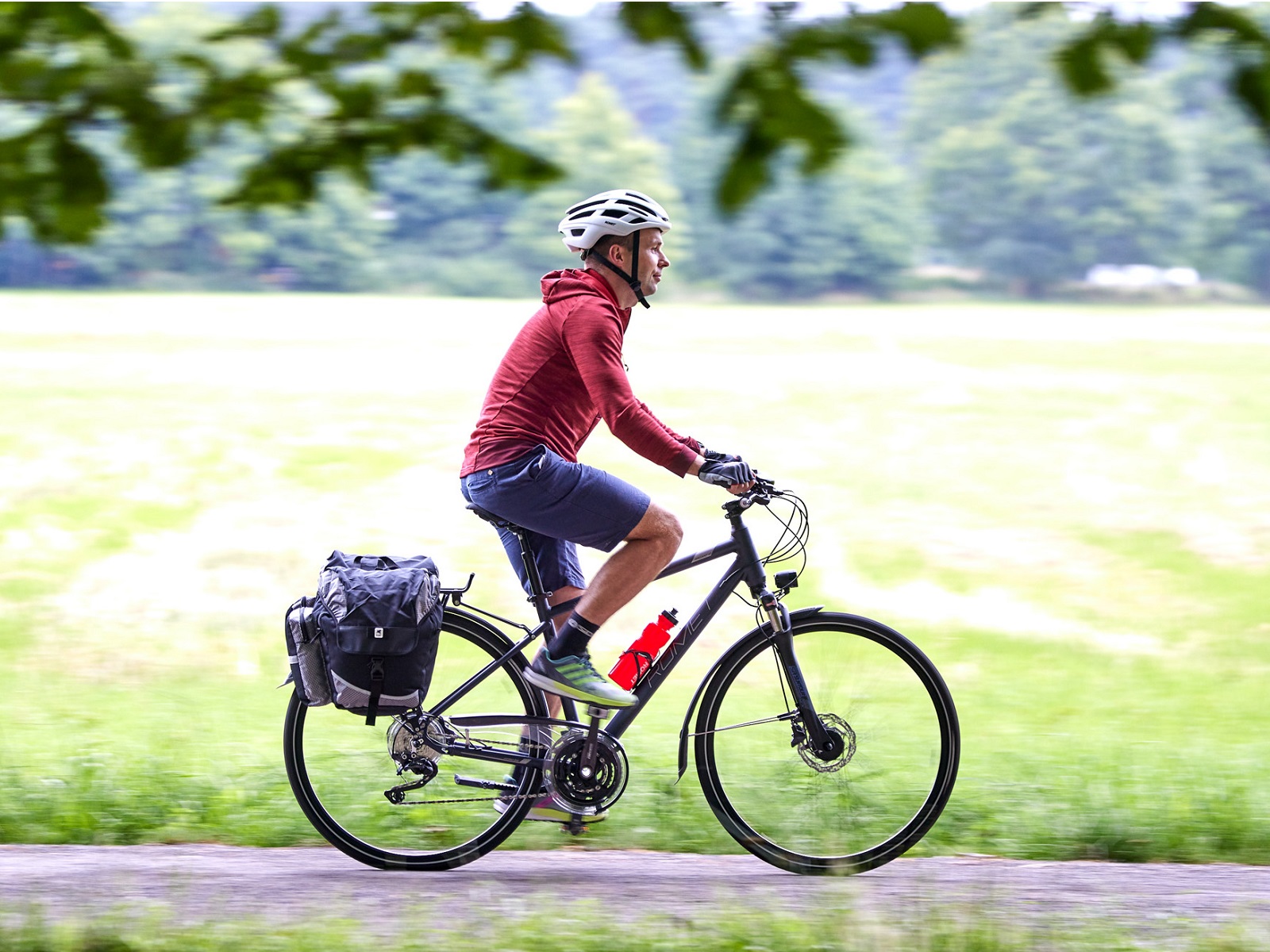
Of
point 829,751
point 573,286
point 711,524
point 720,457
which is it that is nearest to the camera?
point 573,286

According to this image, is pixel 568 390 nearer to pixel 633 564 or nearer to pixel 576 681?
pixel 633 564

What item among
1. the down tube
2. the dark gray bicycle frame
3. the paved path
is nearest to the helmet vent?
the dark gray bicycle frame

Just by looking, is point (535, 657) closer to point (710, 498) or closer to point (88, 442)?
point (710, 498)

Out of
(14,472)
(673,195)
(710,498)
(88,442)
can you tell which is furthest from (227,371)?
(673,195)

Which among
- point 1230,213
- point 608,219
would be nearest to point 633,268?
point 608,219

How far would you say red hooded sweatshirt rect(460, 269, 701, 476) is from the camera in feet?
12.8

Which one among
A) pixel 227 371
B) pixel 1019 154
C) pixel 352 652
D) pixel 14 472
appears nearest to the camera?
pixel 352 652

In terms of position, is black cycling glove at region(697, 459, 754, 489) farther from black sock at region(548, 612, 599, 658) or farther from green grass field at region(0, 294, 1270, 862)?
green grass field at region(0, 294, 1270, 862)

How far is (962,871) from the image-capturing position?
4.24m

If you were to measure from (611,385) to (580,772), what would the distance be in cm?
111

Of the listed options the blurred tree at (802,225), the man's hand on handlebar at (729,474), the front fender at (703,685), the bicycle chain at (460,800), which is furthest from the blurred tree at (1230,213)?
the bicycle chain at (460,800)

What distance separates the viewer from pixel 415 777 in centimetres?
421

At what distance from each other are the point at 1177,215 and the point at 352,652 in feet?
53.1

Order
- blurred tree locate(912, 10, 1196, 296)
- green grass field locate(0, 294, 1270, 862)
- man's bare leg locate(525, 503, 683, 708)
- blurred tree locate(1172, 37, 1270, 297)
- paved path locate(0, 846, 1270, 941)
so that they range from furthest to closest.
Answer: blurred tree locate(1172, 37, 1270, 297)
green grass field locate(0, 294, 1270, 862)
man's bare leg locate(525, 503, 683, 708)
paved path locate(0, 846, 1270, 941)
blurred tree locate(912, 10, 1196, 296)
